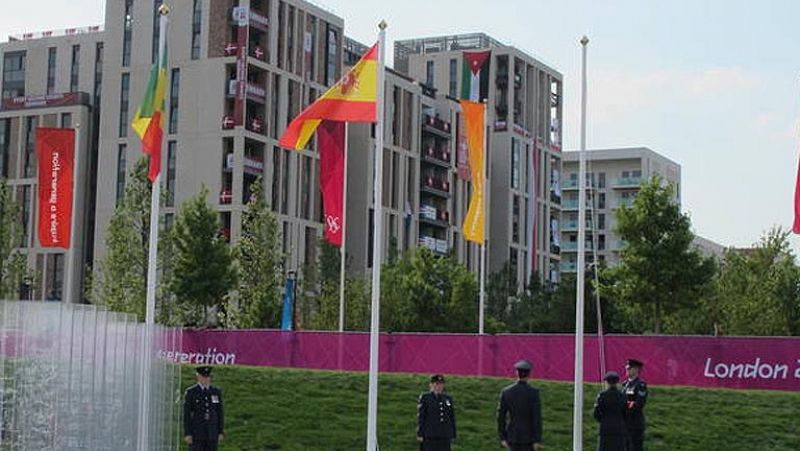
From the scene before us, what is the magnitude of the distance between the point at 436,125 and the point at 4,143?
3004 cm

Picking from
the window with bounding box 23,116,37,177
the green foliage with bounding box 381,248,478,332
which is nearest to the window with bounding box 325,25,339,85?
the window with bounding box 23,116,37,177

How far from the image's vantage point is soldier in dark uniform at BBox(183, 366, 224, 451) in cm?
1988

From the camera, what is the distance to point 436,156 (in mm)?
99125

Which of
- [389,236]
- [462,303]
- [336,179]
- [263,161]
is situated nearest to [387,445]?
[336,179]

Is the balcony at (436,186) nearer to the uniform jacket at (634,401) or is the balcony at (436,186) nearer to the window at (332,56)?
the window at (332,56)

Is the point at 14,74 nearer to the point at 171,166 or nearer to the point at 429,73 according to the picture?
the point at 171,166

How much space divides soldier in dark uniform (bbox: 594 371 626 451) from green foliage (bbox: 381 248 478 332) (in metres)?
41.4

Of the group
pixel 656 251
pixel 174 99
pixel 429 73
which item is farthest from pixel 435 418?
pixel 429 73

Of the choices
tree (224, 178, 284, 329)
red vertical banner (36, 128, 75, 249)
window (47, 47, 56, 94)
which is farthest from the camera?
window (47, 47, 56, 94)

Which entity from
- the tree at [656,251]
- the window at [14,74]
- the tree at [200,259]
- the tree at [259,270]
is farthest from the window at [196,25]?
the tree at [656,251]

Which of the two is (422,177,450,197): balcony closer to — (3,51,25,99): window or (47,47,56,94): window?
(47,47,56,94): window

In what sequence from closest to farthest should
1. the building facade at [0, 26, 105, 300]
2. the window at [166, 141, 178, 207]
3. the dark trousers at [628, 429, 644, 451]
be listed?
1. the dark trousers at [628, 429, 644, 451]
2. the window at [166, 141, 178, 207]
3. the building facade at [0, 26, 105, 300]

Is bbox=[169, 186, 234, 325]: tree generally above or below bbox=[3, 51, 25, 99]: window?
below

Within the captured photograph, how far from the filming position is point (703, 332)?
6100 cm
